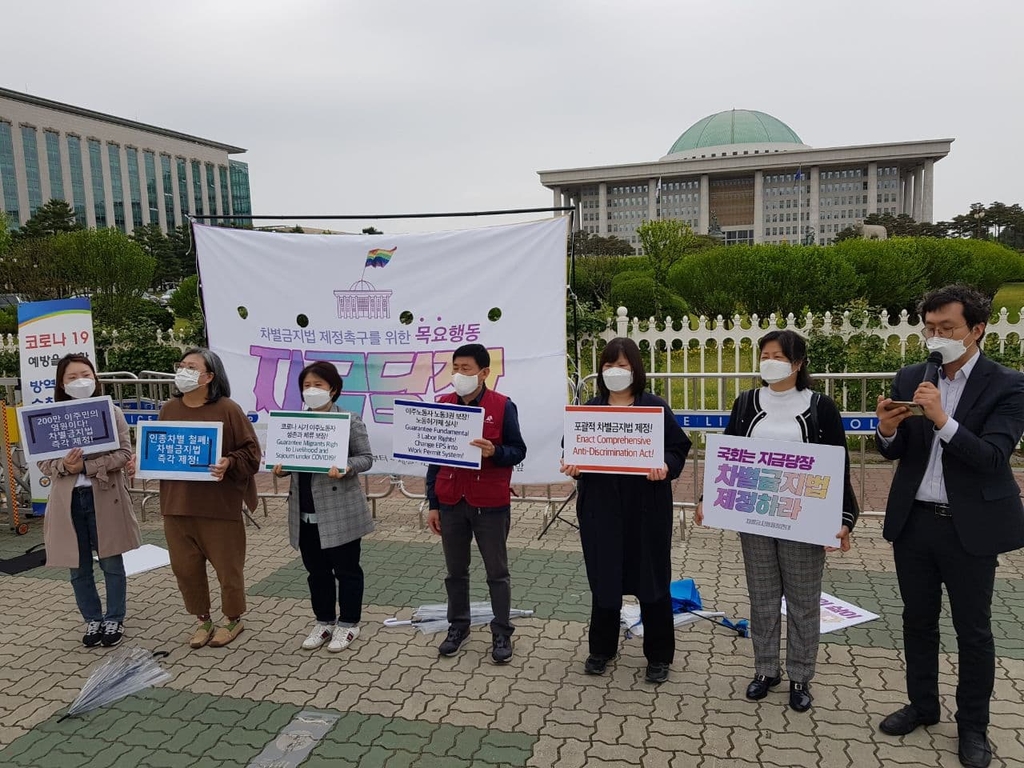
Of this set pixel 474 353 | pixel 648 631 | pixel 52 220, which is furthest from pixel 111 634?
pixel 52 220

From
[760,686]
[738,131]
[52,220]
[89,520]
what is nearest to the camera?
[760,686]

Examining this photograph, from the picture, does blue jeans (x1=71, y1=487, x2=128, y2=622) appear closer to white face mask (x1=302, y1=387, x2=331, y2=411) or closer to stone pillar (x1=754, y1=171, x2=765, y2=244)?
white face mask (x1=302, y1=387, x2=331, y2=411)

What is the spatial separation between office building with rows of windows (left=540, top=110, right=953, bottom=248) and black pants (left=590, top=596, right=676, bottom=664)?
93.4 metres

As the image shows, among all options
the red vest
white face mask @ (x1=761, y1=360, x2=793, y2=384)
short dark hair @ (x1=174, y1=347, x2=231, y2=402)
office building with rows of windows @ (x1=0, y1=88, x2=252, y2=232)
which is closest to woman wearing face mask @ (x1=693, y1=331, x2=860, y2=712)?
white face mask @ (x1=761, y1=360, x2=793, y2=384)

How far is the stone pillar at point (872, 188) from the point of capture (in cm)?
9419

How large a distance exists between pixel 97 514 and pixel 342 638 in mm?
1658

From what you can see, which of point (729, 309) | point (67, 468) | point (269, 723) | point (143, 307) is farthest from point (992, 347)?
point (143, 307)

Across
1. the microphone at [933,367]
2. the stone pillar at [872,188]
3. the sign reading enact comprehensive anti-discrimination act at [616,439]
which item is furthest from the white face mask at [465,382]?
the stone pillar at [872,188]

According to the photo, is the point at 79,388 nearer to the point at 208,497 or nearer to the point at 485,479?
the point at 208,497

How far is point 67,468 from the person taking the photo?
4.31m

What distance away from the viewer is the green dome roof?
107188 mm

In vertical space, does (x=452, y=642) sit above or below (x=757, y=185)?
below

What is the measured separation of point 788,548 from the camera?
3406 mm

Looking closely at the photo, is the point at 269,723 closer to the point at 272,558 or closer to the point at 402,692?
the point at 402,692
